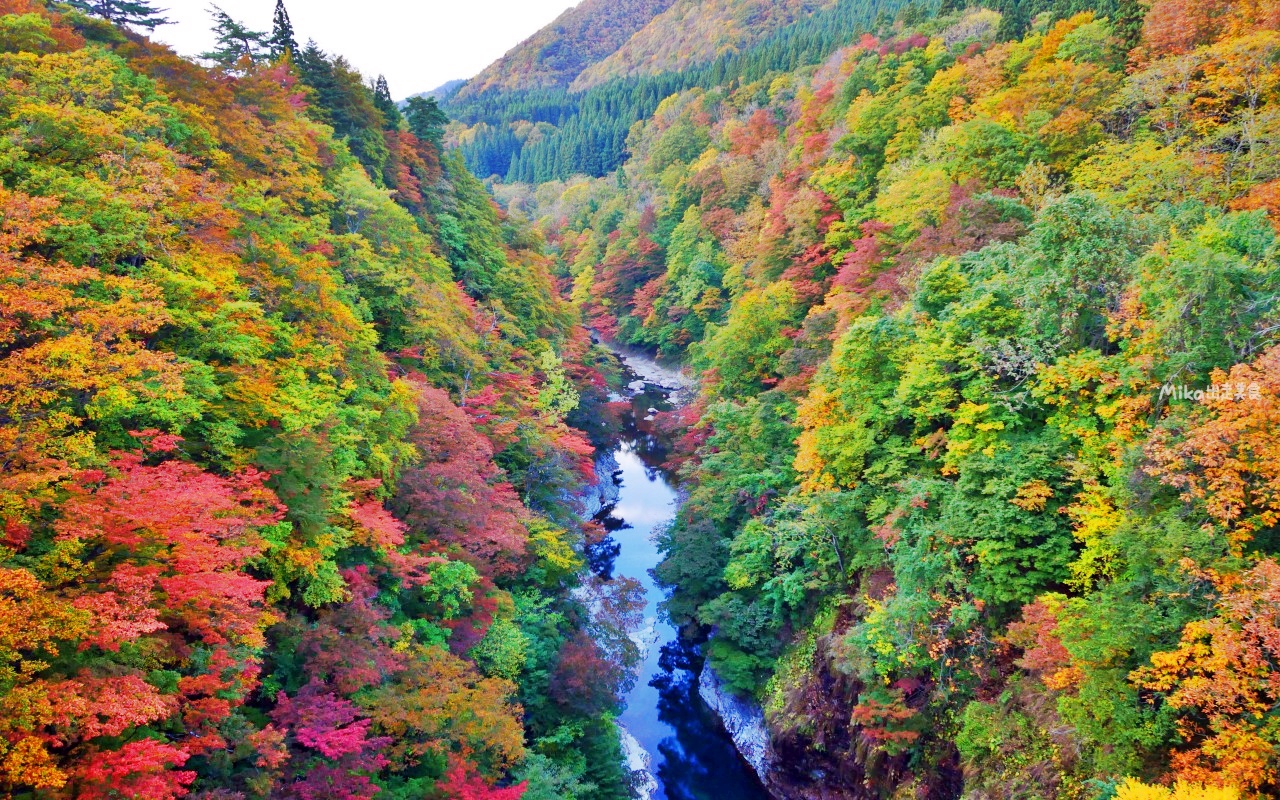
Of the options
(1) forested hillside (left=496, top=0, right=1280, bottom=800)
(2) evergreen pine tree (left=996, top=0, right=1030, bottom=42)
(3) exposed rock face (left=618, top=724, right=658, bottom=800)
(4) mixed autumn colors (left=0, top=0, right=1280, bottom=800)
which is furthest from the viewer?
(2) evergreen pine tree (left=996, top=0, right=1030, bottom=42)

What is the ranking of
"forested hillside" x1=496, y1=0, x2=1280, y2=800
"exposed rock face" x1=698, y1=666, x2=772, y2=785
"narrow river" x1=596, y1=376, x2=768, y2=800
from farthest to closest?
"narrow river" x1=596, y1=376, x2=768, y2=800 → "exposed rock face" x1=698, y1=666, x2=772, y2=785 → "forested hillside" x1=496, y1=0, x2=1280, y2=800

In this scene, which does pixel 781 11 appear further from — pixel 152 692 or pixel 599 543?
pixel 152 692

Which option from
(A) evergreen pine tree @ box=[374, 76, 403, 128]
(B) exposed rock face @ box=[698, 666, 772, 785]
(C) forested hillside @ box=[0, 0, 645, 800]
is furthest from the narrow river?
(A) evergreen pine tree @ box=[374, 76, 403, 128]

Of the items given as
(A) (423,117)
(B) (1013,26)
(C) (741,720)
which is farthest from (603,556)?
(B) (1013,26)

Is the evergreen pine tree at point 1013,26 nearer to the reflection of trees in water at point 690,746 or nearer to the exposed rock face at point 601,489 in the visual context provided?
the exposed rock face at point 601,489

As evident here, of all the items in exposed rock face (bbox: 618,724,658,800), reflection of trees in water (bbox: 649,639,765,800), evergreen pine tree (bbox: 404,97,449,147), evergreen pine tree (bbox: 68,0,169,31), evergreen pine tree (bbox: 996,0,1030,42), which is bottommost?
reflection of trees in water (bbox: 649,639,765,800)

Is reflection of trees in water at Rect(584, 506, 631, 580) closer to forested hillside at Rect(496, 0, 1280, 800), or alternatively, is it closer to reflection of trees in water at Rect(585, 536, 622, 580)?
reflection of trees in water at Rect(585, 536, 622, 580)

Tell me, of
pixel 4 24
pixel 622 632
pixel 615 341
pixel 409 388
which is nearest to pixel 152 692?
pixel 409 388
